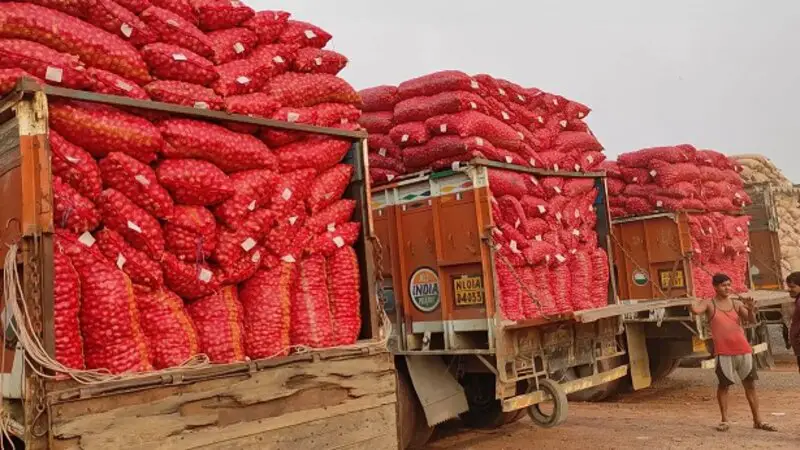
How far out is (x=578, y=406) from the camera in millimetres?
9109

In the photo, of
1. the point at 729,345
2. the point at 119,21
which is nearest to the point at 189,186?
the point at 119,21

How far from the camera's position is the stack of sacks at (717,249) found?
9375mm

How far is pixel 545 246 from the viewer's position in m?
6.87

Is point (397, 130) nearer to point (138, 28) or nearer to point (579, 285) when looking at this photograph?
point (579, 285)

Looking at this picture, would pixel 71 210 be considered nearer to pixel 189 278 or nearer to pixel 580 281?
pixel 189 278

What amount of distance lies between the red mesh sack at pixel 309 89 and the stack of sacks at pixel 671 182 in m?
6.10

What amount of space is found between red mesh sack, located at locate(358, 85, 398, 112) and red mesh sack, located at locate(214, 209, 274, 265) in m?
3.50

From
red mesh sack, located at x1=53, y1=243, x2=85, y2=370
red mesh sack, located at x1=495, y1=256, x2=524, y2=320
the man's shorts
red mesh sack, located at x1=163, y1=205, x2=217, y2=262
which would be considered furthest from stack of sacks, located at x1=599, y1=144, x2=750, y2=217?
red mesh sack, located at x1=53, y1=243, x2=85, y2=370

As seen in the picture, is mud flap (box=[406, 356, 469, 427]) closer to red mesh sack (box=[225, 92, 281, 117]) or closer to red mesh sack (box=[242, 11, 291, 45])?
red mesh sack (box=[225, 92, 281, 117])

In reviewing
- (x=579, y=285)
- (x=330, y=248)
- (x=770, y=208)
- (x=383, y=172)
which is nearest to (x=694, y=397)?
(x=579, y=285)

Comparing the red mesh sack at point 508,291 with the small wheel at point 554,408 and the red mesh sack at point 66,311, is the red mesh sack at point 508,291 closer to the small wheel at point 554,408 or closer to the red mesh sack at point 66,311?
the small wheel at point 554,408

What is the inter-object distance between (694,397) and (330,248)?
23.2ft

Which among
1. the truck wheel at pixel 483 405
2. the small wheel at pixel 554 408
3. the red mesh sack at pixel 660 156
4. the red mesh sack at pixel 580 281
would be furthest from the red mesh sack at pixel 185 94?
the red mesh sack at pixel 660 156

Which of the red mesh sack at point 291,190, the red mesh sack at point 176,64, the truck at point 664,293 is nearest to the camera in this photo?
the red mesh sack at point 176,64
